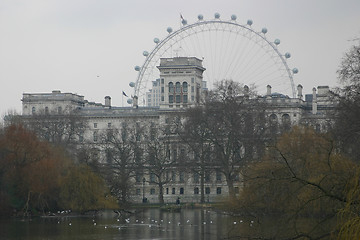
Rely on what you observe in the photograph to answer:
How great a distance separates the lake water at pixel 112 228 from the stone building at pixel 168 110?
2192 inches

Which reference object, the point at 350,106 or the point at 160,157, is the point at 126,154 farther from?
the point at 350,106

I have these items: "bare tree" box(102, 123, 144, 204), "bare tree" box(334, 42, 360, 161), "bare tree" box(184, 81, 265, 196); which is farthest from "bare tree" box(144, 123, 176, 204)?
"bare tree" box(334, 42, 360, 161)

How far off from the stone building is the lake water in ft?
183

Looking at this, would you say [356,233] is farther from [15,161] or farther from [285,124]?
[285,124]

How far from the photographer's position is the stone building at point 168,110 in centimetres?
13100

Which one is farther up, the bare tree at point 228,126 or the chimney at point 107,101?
the chimney at point 107,101

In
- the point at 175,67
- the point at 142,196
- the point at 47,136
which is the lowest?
the point at 142,196

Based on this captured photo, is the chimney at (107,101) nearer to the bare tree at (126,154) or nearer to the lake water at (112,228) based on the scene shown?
the bare tree at (126,154)

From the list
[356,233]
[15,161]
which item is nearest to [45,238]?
[15,161]

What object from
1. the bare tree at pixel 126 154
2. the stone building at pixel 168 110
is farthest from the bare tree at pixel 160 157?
the stone building at pixel 168 110

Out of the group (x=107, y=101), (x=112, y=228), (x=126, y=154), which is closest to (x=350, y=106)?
(x=112, y=228)

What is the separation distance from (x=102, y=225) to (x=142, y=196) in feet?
215

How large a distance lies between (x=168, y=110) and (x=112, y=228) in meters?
83.1

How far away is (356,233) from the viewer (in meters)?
22.4
